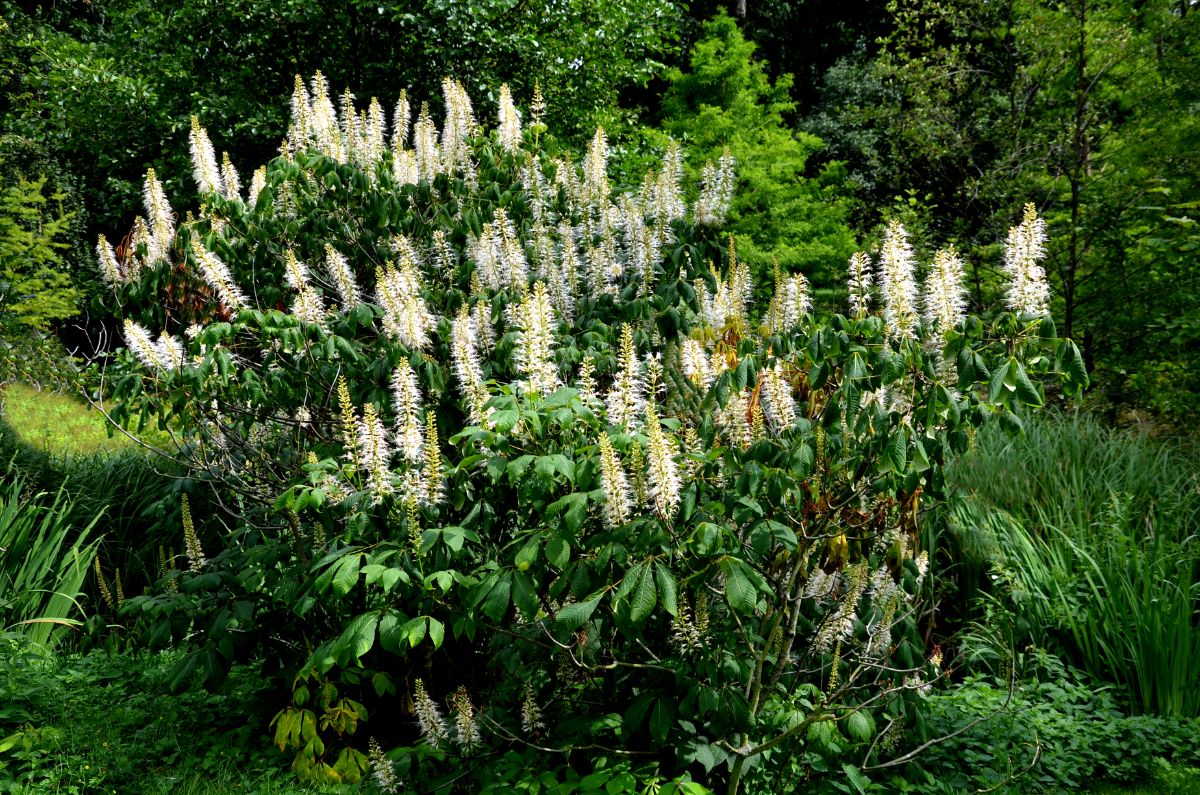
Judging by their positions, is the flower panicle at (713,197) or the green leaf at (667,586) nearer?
the green leaf at (667,586)

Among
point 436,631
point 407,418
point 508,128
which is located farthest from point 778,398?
point 508,128

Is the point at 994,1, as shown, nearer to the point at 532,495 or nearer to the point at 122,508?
the point at 532,495

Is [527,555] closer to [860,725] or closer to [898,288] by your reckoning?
[860,725]

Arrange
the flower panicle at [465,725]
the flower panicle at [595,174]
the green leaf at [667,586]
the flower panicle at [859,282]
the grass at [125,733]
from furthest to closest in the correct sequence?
1. the flower panicle at [595,174]
2. the grass at [125,733]
3. the flower panicle at [465,725]
4. the flower panicle at [859,282]
5. the green leaf at [667,586]

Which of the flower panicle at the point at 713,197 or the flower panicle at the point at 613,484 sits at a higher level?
the flower panicle at the point at 713,197

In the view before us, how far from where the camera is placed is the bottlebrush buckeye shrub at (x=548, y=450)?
2.79 metres

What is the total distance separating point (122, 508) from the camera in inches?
263

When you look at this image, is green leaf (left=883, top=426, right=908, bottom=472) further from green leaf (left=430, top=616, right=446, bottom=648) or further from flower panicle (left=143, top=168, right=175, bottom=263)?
flower panicle (left=143, top=168, right=175, bottom=263)

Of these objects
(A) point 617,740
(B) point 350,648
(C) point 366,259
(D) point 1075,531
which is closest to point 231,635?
(B) point 350,648

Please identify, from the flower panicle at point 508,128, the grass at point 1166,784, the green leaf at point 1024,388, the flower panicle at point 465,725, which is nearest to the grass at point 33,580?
the flower panicle at point 465,725

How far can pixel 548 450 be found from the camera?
2920mm

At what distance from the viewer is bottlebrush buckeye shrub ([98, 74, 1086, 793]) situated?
279cm

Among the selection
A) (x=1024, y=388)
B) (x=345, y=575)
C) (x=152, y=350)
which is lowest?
(x=345, y=575)

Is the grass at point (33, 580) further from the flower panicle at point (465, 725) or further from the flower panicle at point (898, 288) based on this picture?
the flower panicle at point (898, 288)
